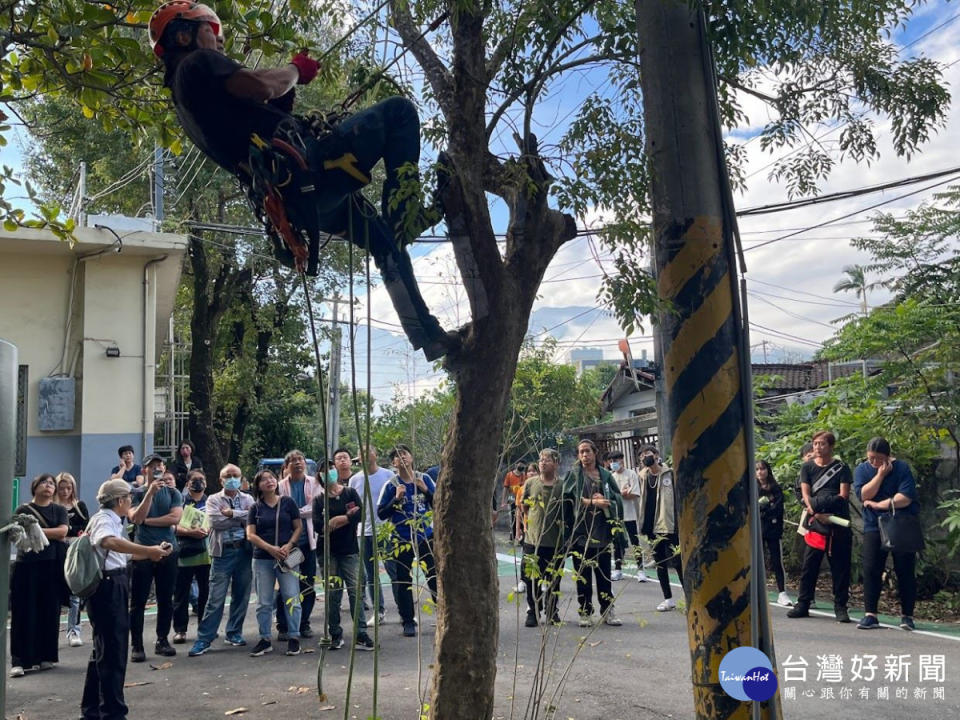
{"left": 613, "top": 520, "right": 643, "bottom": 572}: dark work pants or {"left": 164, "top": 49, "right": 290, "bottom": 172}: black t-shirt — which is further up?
{"left": 164, "top": 49, "right": 290, "bottom": 172}: black t-shirt

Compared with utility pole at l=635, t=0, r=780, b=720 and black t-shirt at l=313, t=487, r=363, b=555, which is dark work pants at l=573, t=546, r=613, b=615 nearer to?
black t-shirt at l=313, t=487, r=363, b=555

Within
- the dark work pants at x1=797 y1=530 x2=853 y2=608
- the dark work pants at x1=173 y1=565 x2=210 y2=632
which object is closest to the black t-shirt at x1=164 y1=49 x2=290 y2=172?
the dark work pants at x1=173 y1=565 x2=210 y2=632

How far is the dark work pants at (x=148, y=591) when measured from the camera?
28.8 ft

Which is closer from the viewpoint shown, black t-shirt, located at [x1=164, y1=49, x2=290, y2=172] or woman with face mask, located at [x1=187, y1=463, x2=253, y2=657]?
black t-shirt, located at [x1=164, y1=49, x2=290, y2=172]

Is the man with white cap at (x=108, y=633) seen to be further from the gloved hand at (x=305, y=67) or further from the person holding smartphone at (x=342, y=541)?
the gloved hand at (x=305, y=67)

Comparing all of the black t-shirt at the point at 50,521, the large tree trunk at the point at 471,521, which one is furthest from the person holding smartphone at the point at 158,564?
the large tree trunk at the point at 471,521

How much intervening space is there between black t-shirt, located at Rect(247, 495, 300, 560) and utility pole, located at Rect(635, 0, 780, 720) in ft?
22.4

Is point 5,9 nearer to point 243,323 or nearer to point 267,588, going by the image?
point 267,588

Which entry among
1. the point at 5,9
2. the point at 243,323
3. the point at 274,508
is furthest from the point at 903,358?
the point at 243,323

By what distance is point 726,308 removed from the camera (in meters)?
3.05

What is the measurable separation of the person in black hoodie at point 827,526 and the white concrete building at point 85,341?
10052 mm

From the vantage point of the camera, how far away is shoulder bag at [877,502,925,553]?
8875mm

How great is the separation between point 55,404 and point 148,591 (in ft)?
19.3

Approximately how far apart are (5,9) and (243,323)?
19027mm
